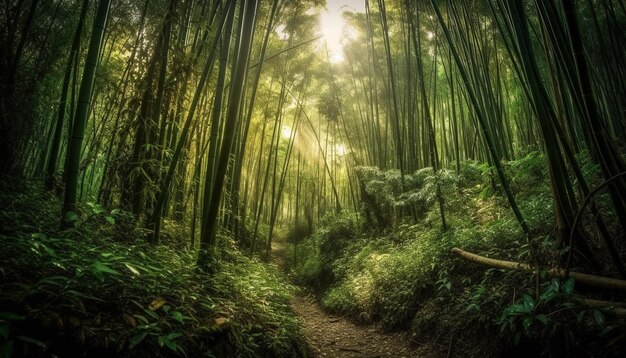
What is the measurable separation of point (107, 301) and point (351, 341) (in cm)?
275

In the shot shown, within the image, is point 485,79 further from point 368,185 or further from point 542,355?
point 542,355

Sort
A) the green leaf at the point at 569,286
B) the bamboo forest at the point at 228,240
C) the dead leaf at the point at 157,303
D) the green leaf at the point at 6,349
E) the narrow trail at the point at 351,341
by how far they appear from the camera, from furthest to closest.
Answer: the narrow trail at the point at 351,341 → the green leaf at the point at 569,286 → the dead leaf at the point at 157,303 → the bamboo forest at the point at 228,240 → the green leaf at the point at 6,349

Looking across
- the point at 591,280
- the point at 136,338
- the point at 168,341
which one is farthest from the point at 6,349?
the point at 591,280

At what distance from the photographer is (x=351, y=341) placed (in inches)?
132

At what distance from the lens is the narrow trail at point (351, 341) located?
292 cm

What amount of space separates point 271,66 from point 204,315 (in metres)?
5.54

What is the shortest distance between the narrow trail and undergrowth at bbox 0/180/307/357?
32.8 inches

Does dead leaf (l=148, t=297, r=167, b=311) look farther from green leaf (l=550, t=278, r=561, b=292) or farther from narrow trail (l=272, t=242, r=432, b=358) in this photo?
green leaf (l=550, t=278, r=561, b=292)

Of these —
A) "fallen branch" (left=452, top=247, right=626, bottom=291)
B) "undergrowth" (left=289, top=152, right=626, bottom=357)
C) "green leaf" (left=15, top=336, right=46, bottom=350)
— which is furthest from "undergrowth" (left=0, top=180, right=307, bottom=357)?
"fallen branch" (left=452, top=247, right=626, bottom=291)

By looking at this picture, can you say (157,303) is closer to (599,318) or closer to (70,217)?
(70,217)

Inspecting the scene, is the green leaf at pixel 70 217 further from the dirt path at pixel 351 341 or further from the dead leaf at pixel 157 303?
the dirt path at pixel 351 341

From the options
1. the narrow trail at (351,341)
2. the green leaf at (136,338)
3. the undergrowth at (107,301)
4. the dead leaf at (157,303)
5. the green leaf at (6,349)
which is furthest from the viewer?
the narrow trail at (351,341)

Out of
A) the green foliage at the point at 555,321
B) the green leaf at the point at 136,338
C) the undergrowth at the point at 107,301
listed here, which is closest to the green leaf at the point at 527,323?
the green foliage at the point at 555,321

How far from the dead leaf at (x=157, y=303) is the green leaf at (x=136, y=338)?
20cm
